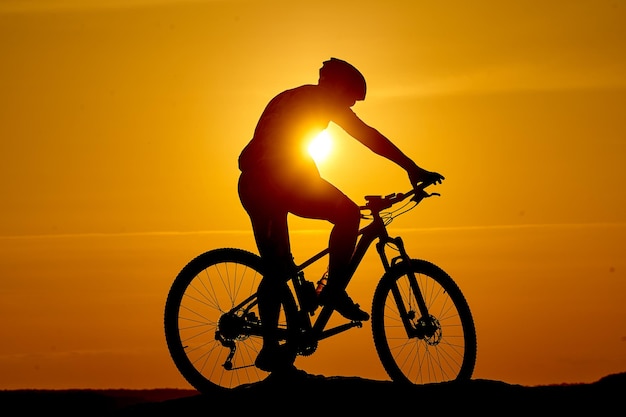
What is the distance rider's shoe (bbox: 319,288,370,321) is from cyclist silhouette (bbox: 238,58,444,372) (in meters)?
0.15

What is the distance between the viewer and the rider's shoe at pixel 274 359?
27.8 feet

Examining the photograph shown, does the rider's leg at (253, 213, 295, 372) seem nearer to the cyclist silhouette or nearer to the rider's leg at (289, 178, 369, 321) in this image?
the cyclist silhouette

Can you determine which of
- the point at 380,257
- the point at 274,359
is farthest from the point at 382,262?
the point at 274,359

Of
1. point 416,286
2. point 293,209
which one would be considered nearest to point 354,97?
point 293,209

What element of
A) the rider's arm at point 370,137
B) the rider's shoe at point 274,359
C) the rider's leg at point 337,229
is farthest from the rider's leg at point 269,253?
the rider's arm at point 370,137

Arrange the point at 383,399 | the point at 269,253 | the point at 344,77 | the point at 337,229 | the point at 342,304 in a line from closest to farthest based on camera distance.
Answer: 1. the point at 383,399
2. the point at 344,77
3. the point at 337,229
4. the point at 269,253
5. the point at 342,304

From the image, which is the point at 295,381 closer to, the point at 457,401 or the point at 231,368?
the point at 231,368

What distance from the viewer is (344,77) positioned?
8.25 m

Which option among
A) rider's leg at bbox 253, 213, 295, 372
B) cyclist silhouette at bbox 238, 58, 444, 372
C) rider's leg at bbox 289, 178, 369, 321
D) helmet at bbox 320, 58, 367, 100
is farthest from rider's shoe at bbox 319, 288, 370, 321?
helmet at bbox 320, 58, 367, 100

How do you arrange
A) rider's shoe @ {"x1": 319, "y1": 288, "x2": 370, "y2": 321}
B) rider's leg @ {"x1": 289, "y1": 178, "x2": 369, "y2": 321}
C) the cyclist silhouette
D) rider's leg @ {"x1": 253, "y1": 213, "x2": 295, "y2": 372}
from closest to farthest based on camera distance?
the cyclist silhouette
rider's leg @ {"x1": 289, "y1": 178, "x2": 369, "y2": 321}
rider's leg @ {"x1": 253, "y1": 213, "x2": 295, "y2": 372}
rider's shoe @ {"x1": 319, "y1": 288, "x2": 370, "y2": 321}

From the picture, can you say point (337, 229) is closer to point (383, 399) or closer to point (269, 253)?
point (269, 253)

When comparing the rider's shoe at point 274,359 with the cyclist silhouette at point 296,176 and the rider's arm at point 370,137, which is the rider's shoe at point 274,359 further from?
the rider's arm at point 370,137

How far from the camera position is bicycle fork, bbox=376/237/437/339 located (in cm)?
907

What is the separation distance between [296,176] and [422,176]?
120 cm
